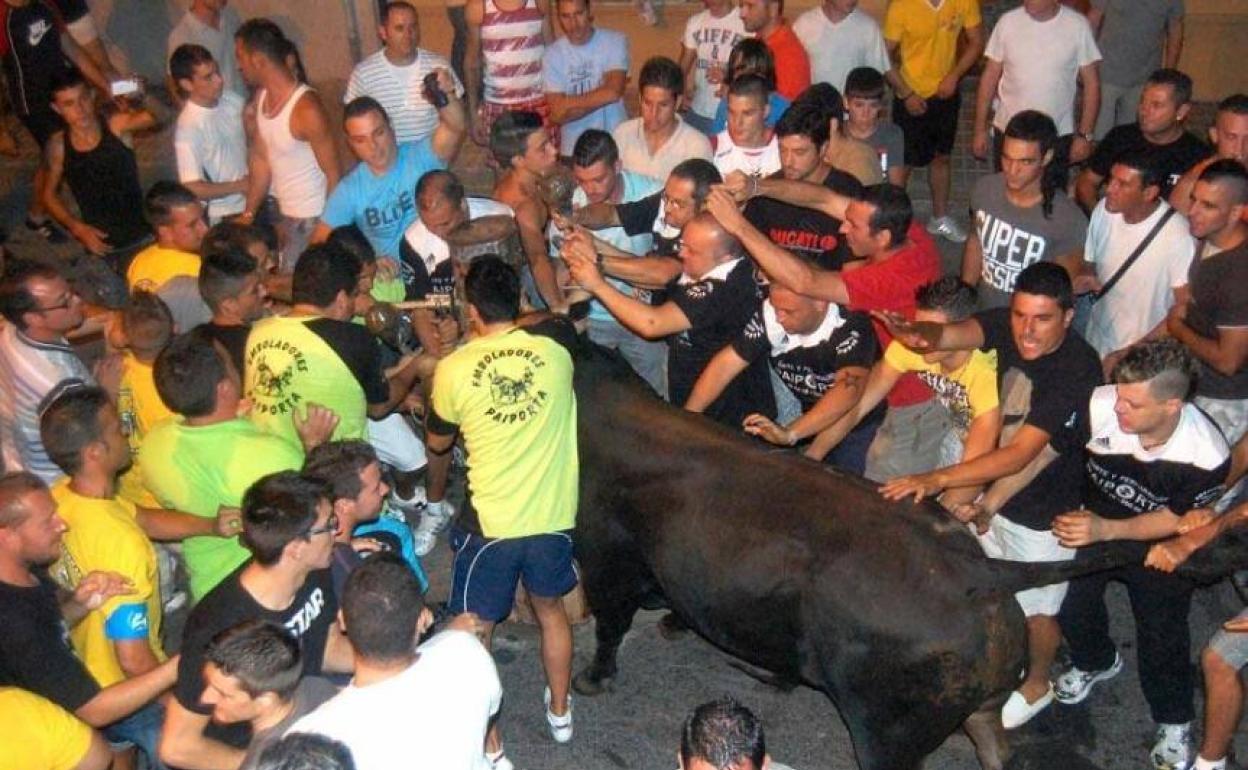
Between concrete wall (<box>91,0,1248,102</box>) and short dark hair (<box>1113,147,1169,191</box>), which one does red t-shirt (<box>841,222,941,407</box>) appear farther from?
concrete wall (<box>91,0,1248,102</box>)

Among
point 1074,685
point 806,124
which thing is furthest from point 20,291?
point 1074,685

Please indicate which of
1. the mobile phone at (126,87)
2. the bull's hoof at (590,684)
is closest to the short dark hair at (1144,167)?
the bull's hoof at (590,684)

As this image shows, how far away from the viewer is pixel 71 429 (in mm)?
4859

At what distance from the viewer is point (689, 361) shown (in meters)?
6.67

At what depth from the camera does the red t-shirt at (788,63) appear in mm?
8976

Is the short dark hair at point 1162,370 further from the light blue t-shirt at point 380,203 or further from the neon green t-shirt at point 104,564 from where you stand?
the light blue t-shirt at point 380,203

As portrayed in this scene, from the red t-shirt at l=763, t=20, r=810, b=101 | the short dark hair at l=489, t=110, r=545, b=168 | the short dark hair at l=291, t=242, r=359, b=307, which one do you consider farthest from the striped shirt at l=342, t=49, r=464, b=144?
the short dark hair at l=291, t=242, r=359, b=307

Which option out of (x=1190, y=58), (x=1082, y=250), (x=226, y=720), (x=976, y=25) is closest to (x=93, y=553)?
(x=226, y=720)

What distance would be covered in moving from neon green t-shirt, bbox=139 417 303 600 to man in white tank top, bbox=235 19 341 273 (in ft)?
10.2

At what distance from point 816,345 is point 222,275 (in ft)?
9.23

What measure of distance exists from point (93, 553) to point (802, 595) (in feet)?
8.81

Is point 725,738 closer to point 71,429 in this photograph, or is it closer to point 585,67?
point 71,429

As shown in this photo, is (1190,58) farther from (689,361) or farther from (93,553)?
(93,553)

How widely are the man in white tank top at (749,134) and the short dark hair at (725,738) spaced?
4324mm
